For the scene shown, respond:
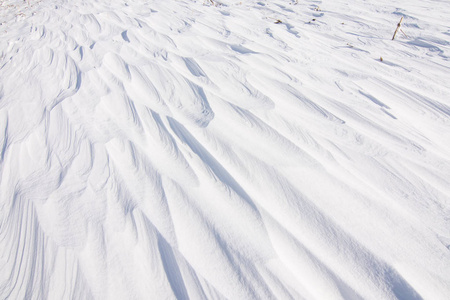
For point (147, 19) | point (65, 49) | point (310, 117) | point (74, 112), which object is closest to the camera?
point (310, 117)

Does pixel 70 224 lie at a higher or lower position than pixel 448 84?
lower

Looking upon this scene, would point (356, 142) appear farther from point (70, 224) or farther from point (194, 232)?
point (70, 224)

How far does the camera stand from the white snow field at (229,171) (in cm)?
78

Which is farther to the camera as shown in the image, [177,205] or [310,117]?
[310,117]

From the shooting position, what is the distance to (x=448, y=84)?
1.48 meters

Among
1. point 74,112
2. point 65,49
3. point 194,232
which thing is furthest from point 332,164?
point 65,49

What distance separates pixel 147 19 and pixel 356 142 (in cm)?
247

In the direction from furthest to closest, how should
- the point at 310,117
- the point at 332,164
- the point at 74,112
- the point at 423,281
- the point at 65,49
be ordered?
the point at 65,49, the point at 74,112, the point at 310,117, the point at 332,164, the point at 423,281

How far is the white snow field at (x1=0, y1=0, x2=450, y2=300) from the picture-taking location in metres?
0.78

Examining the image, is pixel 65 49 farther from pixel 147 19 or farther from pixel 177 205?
pixel 177 205

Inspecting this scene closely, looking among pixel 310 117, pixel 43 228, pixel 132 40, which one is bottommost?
pixel 43 228

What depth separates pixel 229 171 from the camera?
106cm

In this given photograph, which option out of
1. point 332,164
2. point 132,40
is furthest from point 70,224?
point 132,40

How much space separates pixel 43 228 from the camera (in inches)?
36.2
